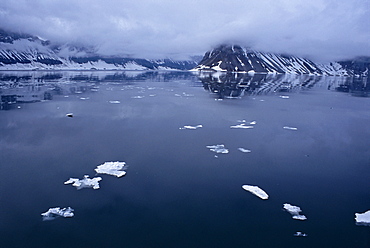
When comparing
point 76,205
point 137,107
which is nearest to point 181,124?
point 137,107

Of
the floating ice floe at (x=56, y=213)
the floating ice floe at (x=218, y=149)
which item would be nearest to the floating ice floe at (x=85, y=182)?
the floating ice floe at (x=56, y=213)

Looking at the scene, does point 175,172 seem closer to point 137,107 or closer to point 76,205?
point 76,205

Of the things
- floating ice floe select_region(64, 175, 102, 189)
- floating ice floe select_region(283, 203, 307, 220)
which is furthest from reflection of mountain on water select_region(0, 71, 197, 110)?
floating ice floe select_region(283, 203, 307, 220)

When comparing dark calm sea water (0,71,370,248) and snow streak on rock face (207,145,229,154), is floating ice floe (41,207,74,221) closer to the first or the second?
dark calm sea water (0,71,370,248)

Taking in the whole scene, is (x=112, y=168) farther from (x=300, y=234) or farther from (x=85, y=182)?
(x=300, y=234)

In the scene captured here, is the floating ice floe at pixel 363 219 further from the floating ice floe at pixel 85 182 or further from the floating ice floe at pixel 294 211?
the floating ice floe at pixel 85 182
